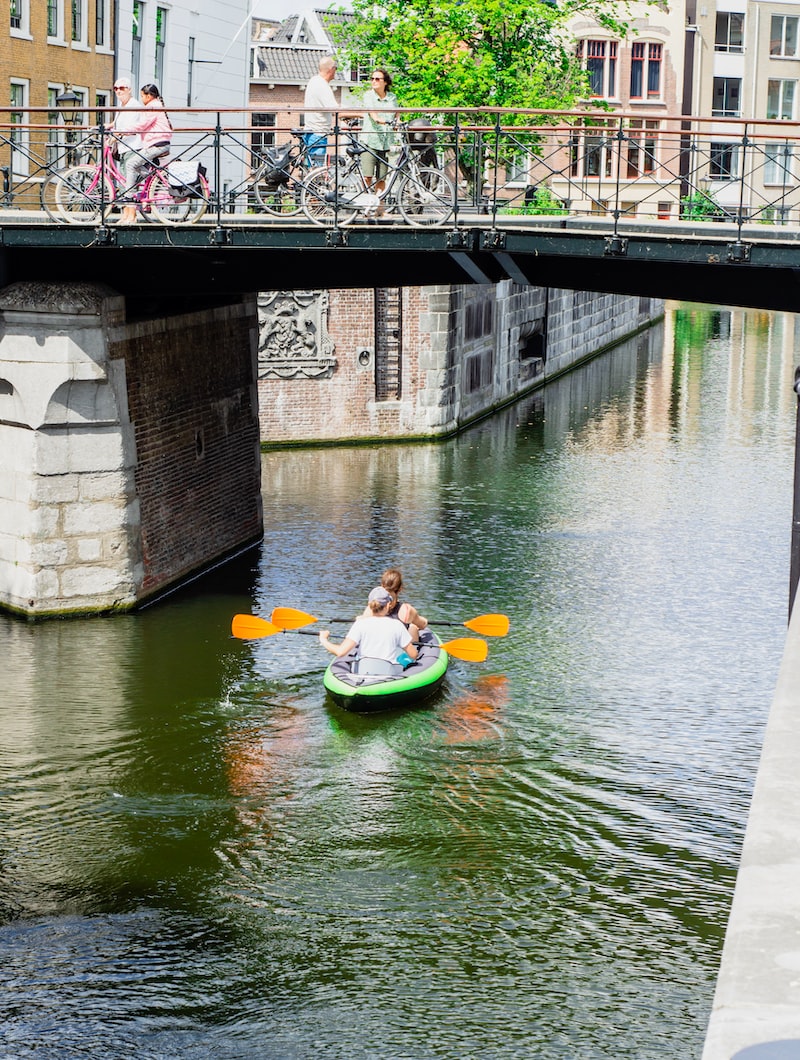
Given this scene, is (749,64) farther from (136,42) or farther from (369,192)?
(369,192)

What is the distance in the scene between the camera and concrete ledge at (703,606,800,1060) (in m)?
3.73

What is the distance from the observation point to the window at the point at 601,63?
72.6m

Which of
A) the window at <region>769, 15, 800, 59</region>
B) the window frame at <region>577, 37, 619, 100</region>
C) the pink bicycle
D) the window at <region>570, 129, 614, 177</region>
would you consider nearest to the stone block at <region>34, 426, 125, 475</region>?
the pink bicycle

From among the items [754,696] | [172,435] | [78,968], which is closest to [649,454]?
[172,435]

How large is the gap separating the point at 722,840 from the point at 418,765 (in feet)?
10.9

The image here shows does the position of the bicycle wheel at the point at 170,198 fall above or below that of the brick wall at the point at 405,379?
above

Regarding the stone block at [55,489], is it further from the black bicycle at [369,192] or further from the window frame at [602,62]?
the window frame at [602,62]

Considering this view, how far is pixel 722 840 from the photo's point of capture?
45.4 feet

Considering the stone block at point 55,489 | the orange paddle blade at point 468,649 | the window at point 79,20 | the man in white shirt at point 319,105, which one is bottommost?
the orange paddle blade at point 468,649

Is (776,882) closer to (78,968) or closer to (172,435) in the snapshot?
(78,968)

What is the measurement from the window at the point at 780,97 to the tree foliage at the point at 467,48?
36207mm

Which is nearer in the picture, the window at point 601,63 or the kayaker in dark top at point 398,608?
the kayaker in dark top at point 398,608

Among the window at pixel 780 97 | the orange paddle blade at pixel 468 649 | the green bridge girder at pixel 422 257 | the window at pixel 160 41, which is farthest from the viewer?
the window at pixel 780 97

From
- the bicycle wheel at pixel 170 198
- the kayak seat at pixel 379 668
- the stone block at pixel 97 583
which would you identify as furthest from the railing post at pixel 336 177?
the stone block at pixel 97 583
